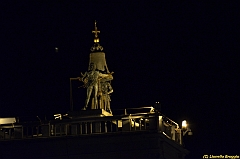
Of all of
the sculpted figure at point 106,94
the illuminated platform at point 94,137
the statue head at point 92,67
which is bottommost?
the illuminated platform at point 94,137

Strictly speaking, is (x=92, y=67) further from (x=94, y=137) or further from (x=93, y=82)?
(x=94, y=137)

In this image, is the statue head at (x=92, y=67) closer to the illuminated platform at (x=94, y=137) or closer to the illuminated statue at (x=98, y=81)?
the illuminated statue at (x=98, y=81)

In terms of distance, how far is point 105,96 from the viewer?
5588cm

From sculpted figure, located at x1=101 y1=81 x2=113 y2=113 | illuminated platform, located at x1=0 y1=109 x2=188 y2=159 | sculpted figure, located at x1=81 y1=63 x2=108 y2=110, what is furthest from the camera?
sculpted figure, located at x1=101 y1=81 x2=113 y2=113

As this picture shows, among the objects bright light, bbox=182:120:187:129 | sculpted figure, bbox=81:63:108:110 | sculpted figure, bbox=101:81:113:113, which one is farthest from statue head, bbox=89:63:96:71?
bright light, bbox=182:120:187:129

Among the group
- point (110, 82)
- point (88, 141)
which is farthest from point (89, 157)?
point (110, 82)

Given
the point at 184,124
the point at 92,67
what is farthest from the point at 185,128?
the point at 92,67

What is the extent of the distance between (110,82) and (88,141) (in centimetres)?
411

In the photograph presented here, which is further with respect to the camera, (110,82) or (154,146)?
(110,82)

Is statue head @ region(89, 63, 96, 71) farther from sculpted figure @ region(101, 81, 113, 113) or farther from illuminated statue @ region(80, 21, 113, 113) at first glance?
sculpted figure @ region(101, 81, 113, 113)

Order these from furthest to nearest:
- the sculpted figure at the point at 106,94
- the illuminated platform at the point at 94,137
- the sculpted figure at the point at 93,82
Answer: the sculpted figure at the point at 106,94 < the sculpted figure at the point at 93,82 < the illuminated platform at the point at 94,137

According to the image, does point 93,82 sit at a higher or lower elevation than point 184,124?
higher

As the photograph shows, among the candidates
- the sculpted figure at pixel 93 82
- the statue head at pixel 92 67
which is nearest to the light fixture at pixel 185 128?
the sculpted figure at pixel 93 82

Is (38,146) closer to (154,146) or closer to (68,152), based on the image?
(68,152)
